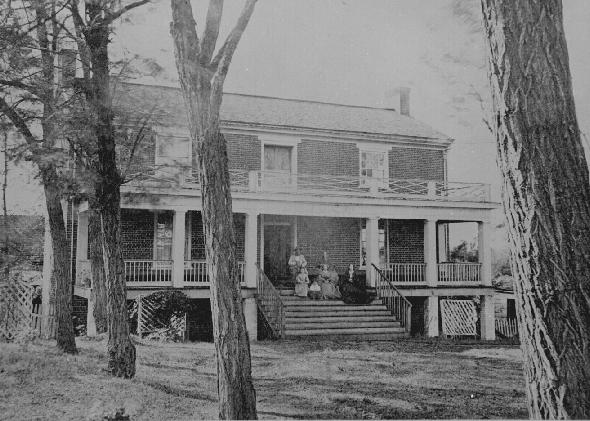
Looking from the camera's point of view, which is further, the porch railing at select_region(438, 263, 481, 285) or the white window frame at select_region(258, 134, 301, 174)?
the white window frame at select_region(258, 134, 301, 174)

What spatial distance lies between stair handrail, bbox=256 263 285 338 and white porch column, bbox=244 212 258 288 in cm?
22

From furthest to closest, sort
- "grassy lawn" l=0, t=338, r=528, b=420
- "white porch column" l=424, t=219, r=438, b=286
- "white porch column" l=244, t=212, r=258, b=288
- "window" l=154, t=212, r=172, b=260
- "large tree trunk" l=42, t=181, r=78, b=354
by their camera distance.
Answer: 1. "white porch column" l=424, t=219, r=438, b=286
2. "window" l=154, t=212, r=172, b=260
3. "white porch column" l=244, t=212, r=258, b=288
4. "large tree trunk" l=42, t=181, r=78, b=354
5. "grassy lawn" l=0, t=338, r=528, b=420

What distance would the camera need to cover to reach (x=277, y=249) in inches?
812

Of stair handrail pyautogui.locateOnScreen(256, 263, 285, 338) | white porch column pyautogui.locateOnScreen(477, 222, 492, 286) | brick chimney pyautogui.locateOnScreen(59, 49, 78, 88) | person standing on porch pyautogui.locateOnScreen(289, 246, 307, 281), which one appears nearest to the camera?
brick chimney pyautogui.locateOnScreen(59, 49, 78, 88)

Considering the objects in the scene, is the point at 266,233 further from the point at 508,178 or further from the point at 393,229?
the point at 508,178

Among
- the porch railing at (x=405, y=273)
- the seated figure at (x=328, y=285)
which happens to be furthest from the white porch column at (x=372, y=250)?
the seated figure at (x=328, y=285)

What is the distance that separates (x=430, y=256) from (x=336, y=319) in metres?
5.21

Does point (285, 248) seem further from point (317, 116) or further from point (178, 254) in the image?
point (317, 116)

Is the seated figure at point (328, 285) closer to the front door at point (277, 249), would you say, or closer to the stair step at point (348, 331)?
the stair step at point (348, 331)

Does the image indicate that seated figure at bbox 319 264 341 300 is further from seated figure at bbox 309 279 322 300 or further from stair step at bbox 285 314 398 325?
stair step at bbox 285 314 398 325

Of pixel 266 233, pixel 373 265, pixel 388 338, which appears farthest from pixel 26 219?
pixel 388 338

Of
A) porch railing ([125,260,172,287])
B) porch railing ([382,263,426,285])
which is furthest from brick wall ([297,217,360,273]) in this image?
porch railing ([125,260,172,287])

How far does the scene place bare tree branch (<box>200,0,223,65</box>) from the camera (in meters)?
5.89

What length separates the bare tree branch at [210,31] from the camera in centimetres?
589
